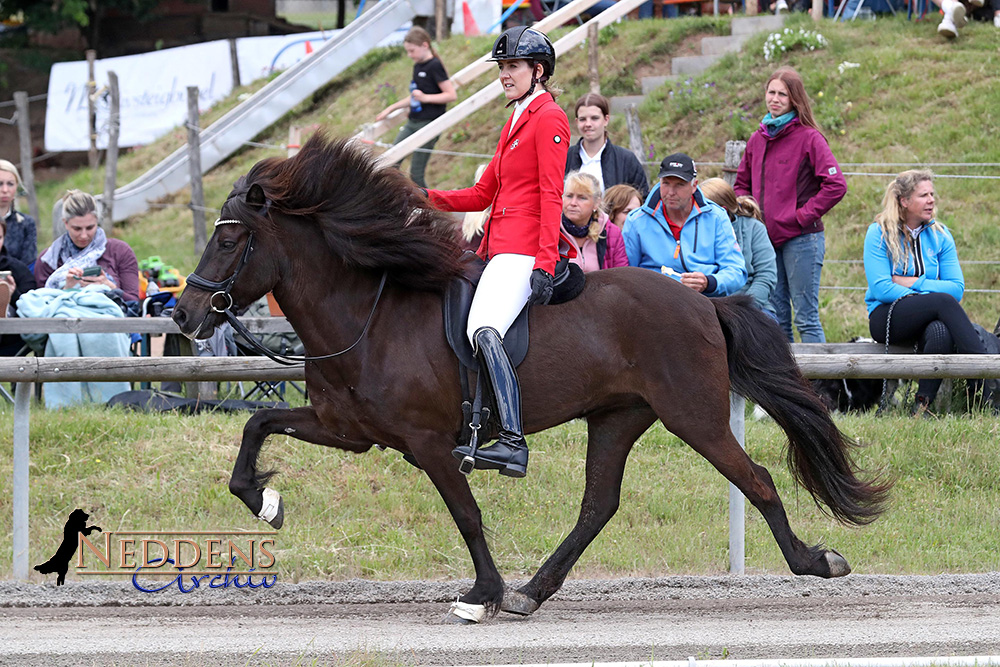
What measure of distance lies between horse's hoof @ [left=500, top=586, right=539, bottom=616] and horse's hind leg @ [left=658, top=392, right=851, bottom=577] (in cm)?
107

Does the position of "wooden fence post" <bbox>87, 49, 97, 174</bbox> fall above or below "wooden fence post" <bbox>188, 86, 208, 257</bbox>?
above

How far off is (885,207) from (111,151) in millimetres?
12717

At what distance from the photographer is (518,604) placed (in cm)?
533

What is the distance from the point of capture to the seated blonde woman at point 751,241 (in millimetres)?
7652

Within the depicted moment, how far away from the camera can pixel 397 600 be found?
5613mm

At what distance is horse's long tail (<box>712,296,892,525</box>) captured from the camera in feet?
18.0

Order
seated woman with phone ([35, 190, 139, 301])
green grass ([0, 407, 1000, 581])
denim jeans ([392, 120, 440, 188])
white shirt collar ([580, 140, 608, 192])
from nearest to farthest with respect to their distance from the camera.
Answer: green grass ([0, 407, 1000, 581])
white shirt collar ([580, 140, 608, 192])
seated woman with phone ([35, 190, 139, 301])
denim jeans ([392, 120, 440, 188])

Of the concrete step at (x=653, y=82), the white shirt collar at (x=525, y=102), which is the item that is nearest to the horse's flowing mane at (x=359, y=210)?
A: the white shirt collar at (x=525, y=102)

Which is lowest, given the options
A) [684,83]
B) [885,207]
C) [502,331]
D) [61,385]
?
[61,385]

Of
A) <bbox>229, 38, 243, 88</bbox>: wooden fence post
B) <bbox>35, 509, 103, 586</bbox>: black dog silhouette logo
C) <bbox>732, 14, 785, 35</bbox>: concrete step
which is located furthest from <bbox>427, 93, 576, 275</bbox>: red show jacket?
<bbox>229, 38, 243, 88</bbox>: wooden fence post

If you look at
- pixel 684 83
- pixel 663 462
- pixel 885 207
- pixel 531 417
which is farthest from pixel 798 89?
pixel 684 83

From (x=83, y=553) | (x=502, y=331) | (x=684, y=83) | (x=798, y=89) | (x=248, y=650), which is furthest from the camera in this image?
Answer: (x=684, y=83)

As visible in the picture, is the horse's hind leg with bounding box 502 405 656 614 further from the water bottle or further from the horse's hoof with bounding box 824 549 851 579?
the water bottle

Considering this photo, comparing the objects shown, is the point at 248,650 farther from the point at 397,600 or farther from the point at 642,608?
the point at 642,608
